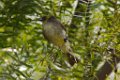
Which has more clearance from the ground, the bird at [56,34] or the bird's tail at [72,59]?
the bird at [56,34]

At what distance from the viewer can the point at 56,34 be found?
97 cm

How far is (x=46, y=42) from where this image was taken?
1055mm

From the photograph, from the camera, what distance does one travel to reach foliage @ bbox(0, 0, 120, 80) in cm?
96

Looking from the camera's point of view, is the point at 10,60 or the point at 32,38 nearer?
the point at 10,60

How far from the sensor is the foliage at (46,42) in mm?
959

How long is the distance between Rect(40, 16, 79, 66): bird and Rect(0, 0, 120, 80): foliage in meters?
0.02

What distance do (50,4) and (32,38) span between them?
0.11 m

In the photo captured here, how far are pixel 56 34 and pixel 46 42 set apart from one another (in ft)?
0.29

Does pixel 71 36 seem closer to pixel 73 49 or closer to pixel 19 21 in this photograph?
pixel 73 49

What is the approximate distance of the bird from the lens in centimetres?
97

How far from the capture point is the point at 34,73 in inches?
39.4

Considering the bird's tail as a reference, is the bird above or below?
above

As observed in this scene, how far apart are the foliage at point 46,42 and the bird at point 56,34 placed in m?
0.02

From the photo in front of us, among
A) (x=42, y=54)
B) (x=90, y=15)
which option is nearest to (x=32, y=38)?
(x=42, y=54)
